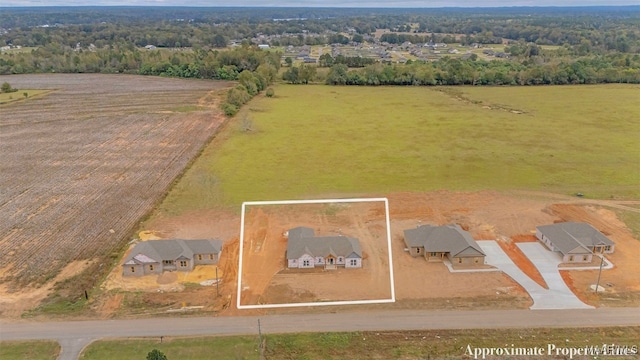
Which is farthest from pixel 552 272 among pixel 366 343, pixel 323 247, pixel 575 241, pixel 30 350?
pixel 30 350

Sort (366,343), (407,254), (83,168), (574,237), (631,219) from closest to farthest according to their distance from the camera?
(366,343)
(574,237)
(407,254)
(631,219)
(83,168)

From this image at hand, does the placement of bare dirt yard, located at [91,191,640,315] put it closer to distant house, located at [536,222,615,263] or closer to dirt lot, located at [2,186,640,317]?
dirt lot, located at [2,186,640,317]

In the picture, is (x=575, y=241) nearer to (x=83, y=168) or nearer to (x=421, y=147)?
(x=421, y=147)

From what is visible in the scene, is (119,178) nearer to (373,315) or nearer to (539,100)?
(373,315)

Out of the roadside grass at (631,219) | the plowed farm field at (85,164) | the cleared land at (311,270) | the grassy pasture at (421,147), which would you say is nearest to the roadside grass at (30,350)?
the plowed farm field at (85,164)

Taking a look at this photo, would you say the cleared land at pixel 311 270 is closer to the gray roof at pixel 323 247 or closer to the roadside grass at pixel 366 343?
the gray roof at pixel 323 247

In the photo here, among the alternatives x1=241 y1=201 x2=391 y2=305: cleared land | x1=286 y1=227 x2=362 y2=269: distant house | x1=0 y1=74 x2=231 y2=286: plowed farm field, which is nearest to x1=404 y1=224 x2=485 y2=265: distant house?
x1=241 y1=201 x2=391 y2=305: cleared land

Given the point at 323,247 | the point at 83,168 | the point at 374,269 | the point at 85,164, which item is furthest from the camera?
the point at 85,164
